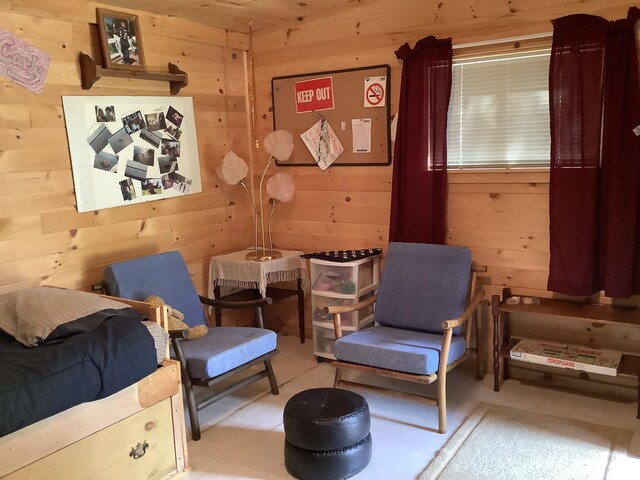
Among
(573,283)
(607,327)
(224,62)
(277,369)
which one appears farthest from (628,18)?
(277,369)

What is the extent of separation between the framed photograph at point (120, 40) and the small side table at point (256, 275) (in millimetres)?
1353

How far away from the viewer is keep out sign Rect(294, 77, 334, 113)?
157 inches

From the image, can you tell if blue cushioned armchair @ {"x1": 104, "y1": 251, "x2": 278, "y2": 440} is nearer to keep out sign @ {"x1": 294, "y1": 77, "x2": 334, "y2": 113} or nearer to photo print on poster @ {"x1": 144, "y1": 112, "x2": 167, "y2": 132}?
photo print on poster @ {"x1": 144, "y1": 112, "x2": 167, "y2": 132}

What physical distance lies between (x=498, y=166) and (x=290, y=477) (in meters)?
2.06

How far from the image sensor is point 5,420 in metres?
1.93

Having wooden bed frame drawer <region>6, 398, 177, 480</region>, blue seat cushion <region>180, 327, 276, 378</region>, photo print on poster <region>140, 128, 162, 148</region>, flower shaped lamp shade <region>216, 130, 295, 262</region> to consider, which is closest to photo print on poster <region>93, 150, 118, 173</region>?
photo print on poster <region>140, 128, 162, 148</region>

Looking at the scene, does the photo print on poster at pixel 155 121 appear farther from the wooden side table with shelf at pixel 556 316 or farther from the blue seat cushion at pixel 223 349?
the wooden side table with shelf at pixel 556 316

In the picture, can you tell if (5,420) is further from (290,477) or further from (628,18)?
(628,18)

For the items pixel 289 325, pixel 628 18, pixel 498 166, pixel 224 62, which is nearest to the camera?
pixel 628 18

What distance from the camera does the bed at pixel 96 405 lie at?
2021mm

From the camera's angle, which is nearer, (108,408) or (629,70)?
(108,408)

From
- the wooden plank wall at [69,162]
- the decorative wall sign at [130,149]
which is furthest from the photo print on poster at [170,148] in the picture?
the wooden plank wall at [69,162]

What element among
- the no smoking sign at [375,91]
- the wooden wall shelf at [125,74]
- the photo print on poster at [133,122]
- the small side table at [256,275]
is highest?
the wooden wall shelf at [125,74]

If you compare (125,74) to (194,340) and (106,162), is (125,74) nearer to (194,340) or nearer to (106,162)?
(106,162)
